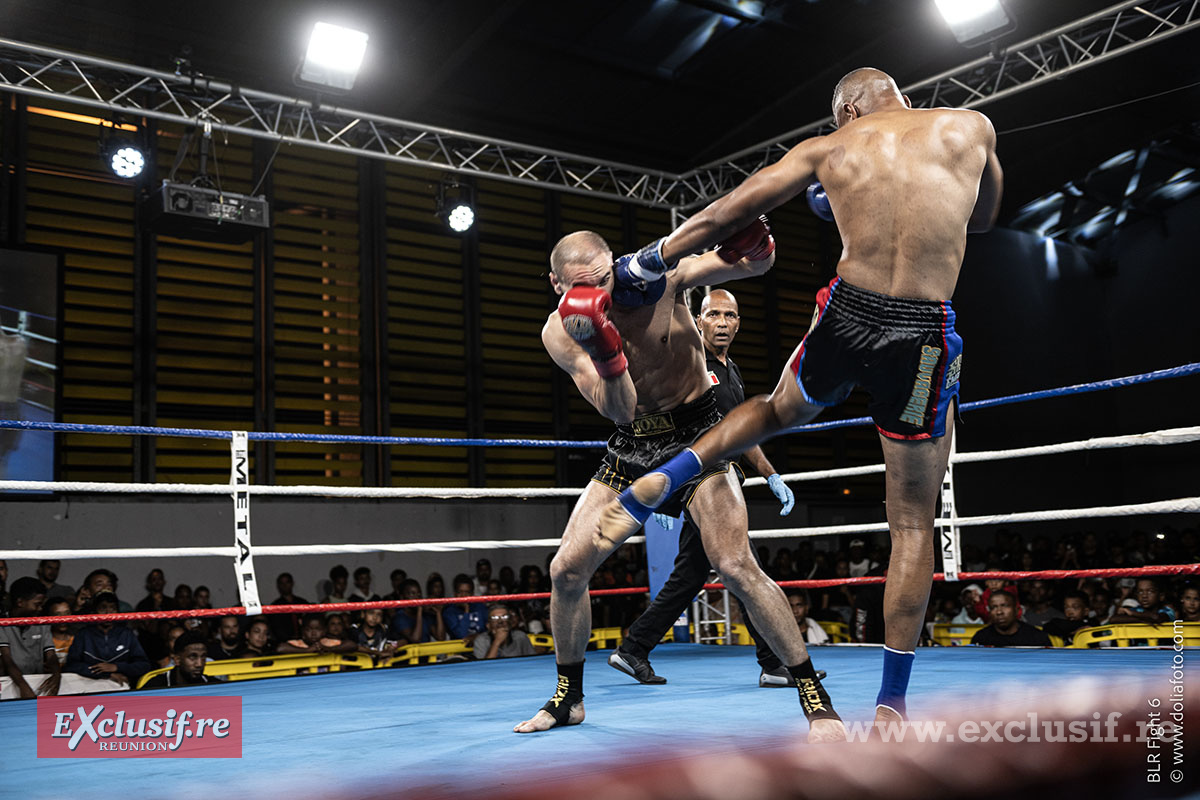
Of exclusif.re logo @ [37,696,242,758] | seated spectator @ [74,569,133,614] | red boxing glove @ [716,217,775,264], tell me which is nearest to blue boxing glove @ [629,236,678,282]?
red boxing glove @ [716,217,775,264]

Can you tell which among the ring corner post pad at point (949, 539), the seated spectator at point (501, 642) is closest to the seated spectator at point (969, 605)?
the seated spectator at point (501, 642)

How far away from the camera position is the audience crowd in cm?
442

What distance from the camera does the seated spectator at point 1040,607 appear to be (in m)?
5.75

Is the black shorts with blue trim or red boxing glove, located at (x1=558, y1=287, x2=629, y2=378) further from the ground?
red boxing glove, located at (x1=558, y1=287, x2=629, y2=378)

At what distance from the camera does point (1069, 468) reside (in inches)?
441

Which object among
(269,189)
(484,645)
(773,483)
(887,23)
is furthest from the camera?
(269,189)

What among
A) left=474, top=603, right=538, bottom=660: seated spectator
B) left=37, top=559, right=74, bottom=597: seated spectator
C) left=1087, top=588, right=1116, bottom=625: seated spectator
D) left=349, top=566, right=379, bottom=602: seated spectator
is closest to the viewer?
left=474, top=603, right=538, bottom=660: seated spectator

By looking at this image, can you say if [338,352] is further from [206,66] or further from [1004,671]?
[1004,671]

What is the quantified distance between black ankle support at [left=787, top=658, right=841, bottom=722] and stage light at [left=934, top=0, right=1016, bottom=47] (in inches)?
184

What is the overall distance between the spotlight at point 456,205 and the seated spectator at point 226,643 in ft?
10.8

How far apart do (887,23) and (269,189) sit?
490cm

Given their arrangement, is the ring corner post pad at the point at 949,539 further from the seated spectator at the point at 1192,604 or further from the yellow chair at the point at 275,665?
the yellow chair at the point at 275,665

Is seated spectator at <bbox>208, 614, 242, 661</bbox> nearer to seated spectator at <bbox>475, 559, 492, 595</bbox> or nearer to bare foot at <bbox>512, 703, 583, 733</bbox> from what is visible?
seated spectator at <bbox>475, 559, 492, 595</bbox>

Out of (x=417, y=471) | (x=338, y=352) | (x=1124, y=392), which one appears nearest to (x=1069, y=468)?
(x=1124, y=392)
